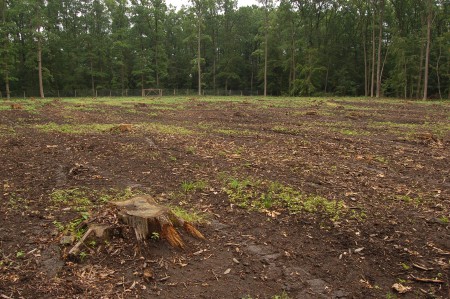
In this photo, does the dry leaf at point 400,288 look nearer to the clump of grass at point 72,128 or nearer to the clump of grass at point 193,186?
the clump of grass at point 193,186

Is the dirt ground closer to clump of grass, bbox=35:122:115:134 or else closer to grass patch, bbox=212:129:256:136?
grass patch, bbox=212:129:256:136

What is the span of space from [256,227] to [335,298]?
1.56 meters

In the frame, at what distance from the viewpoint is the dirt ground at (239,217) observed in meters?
3.58

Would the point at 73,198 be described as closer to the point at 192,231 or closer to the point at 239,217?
the point at 192,231

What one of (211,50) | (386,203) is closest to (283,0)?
(211,50)

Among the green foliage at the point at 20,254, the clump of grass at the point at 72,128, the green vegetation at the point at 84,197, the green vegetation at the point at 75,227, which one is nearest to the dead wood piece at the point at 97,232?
the green vegetation at the point at 75,227

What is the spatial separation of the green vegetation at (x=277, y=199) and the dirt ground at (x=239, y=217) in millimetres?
30

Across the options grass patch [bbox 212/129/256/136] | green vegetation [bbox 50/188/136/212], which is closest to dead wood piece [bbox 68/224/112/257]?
green vegetation [bbox 50/188/136/212]

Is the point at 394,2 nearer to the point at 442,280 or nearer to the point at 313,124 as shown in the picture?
the point at 313,124

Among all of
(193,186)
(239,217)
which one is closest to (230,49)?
(193,186)

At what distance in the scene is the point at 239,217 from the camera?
514 centimetres

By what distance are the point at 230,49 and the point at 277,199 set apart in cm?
5917

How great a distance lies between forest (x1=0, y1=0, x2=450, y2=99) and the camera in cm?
4609

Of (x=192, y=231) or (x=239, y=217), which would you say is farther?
(x=239, y=217)
